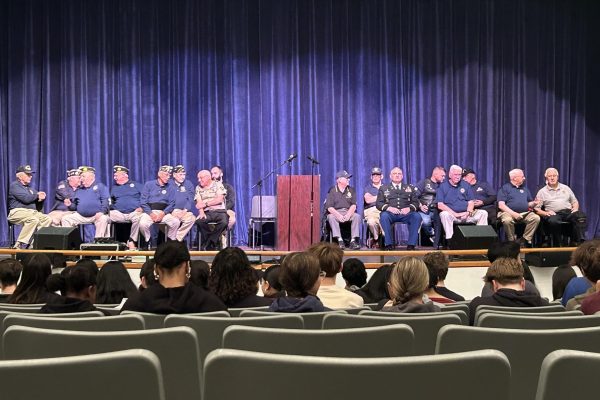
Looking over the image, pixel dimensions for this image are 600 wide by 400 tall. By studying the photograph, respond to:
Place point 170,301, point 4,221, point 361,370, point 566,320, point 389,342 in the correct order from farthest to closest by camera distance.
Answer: point 4,221, point 170,301, point 566,320, point 389,342, point 361,370

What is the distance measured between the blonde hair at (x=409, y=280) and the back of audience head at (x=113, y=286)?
1.77 m

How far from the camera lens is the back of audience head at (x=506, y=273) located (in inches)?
112

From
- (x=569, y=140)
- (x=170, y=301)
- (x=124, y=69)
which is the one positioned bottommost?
(x=170, y=301)

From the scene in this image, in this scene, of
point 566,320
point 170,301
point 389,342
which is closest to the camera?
point 389,342

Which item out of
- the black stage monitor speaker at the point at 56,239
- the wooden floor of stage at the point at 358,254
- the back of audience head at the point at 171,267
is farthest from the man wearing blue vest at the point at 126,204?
the back of audience head at the point at 171,267

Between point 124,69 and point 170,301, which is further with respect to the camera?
point 124,69

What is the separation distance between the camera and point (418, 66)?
10305 millimetres

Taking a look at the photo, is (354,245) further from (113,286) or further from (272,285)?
(113,286)

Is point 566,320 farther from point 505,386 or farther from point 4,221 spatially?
point 4,221

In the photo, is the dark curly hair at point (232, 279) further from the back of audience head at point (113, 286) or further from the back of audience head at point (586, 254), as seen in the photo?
the back of audience head at point (586, 254)

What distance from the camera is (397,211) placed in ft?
27.3

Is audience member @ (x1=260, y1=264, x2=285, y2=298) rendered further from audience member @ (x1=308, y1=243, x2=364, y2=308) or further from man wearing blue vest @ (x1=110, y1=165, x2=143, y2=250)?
man wearing blue vest @ (x1=110, y1=165, x2=143, y2=250)

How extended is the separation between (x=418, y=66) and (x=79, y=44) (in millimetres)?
5395

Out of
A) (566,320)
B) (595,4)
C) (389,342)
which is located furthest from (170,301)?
(595,4)
